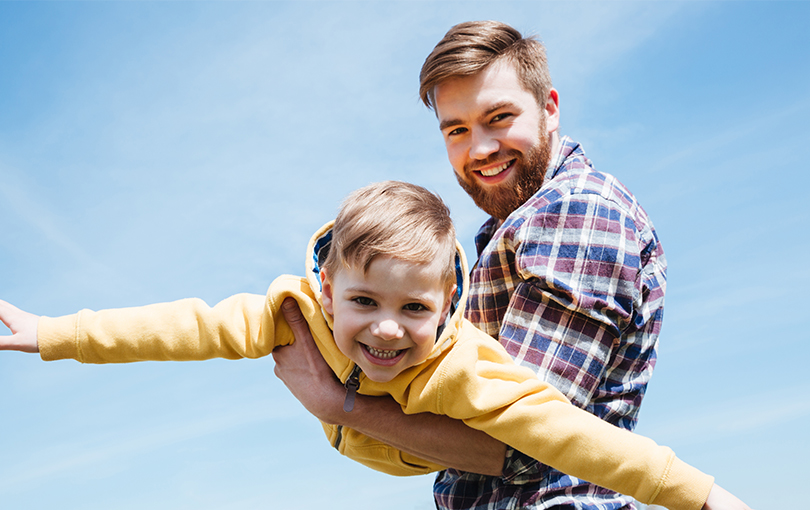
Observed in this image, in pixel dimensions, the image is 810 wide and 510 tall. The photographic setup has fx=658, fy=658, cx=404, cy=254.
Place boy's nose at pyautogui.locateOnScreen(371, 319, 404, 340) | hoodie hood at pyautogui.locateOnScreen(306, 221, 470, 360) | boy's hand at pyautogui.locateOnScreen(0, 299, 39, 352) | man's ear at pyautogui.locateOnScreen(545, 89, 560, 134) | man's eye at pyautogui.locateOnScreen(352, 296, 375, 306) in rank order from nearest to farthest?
boy's nose at pyautogui.locateOnScreen(371, 319, 404, 340) → man's eye at pyautogui.locateOnScreen(352, 296, 375, 306) → hoodie hood at pyautogui.locateOnScreen(306, 221, 470, 360) → boy's hand at pyautogui.locateOnScreen(0, 299, 39, 352) → man's ear at pyautogui.locateOnScreen(545, 89, 560, 134)

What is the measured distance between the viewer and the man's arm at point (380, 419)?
9.82 feet

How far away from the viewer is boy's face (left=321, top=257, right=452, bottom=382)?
2746 mm

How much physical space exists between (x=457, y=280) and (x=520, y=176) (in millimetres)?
1072

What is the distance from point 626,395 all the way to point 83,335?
2.65 m

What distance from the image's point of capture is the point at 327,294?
3068 mm

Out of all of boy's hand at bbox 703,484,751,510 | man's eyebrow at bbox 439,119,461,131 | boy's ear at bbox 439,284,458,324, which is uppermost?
man's eyebrow at bbox 439,119,461,131

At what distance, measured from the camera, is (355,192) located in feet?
10.3

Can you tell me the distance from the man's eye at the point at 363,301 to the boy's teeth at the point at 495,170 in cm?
154

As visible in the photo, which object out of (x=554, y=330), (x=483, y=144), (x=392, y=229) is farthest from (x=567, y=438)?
(x=483, y=144)

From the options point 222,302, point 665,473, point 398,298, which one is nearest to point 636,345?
point 665,473

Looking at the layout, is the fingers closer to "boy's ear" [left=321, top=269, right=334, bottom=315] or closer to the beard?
"boy's ear" [left=321, top=269, right=334, bottom=315]

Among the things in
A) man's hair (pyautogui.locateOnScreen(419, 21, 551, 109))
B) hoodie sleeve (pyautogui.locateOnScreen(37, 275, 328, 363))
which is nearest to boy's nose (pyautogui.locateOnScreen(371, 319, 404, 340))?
hoodie sleeve (pyautogui.locateOnScreen(37, 275, 328, 363))

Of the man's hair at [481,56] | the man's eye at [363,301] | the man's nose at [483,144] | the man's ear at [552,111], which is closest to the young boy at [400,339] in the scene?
the man's eye at [363,301]

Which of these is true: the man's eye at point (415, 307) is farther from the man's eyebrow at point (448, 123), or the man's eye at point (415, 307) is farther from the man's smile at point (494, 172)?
the man's eyebrow at point (448, 123)
